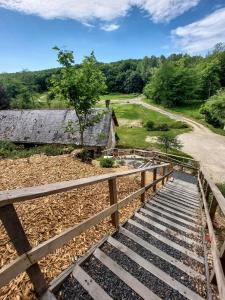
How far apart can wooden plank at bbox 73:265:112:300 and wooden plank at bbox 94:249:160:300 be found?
0.31 metres

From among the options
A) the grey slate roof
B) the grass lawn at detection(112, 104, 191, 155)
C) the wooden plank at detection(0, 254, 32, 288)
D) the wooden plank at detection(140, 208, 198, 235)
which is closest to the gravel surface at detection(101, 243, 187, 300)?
the wooden plank at detection(0, 254, 32, 288)

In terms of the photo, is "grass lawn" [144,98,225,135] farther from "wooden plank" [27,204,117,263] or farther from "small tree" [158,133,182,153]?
"wooden plank" [27,204,117,263]

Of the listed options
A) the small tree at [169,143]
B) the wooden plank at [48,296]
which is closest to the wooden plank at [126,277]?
the wooden plank at [48,296]

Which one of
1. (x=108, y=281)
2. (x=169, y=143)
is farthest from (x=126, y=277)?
(x=169, y=143)

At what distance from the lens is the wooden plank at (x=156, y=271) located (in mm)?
2430

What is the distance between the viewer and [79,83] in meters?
15.0

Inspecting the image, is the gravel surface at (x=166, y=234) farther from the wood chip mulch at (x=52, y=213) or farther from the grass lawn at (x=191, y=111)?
the grass lawn at (x=191, y=111)

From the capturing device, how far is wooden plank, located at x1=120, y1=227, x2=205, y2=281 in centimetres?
276

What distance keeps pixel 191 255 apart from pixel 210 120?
138ft

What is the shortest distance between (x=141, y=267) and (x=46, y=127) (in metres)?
23.8

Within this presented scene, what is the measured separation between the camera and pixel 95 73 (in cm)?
1576

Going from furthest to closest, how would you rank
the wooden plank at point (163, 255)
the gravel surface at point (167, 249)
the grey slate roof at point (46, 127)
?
1. the grey slate roof at point (46, 127)
2. the gravel surface at point (167, 249)
3. the wooden plank at point (163, 255)

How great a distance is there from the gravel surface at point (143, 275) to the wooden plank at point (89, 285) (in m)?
0.52

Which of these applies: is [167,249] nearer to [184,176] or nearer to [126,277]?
[126,277]
